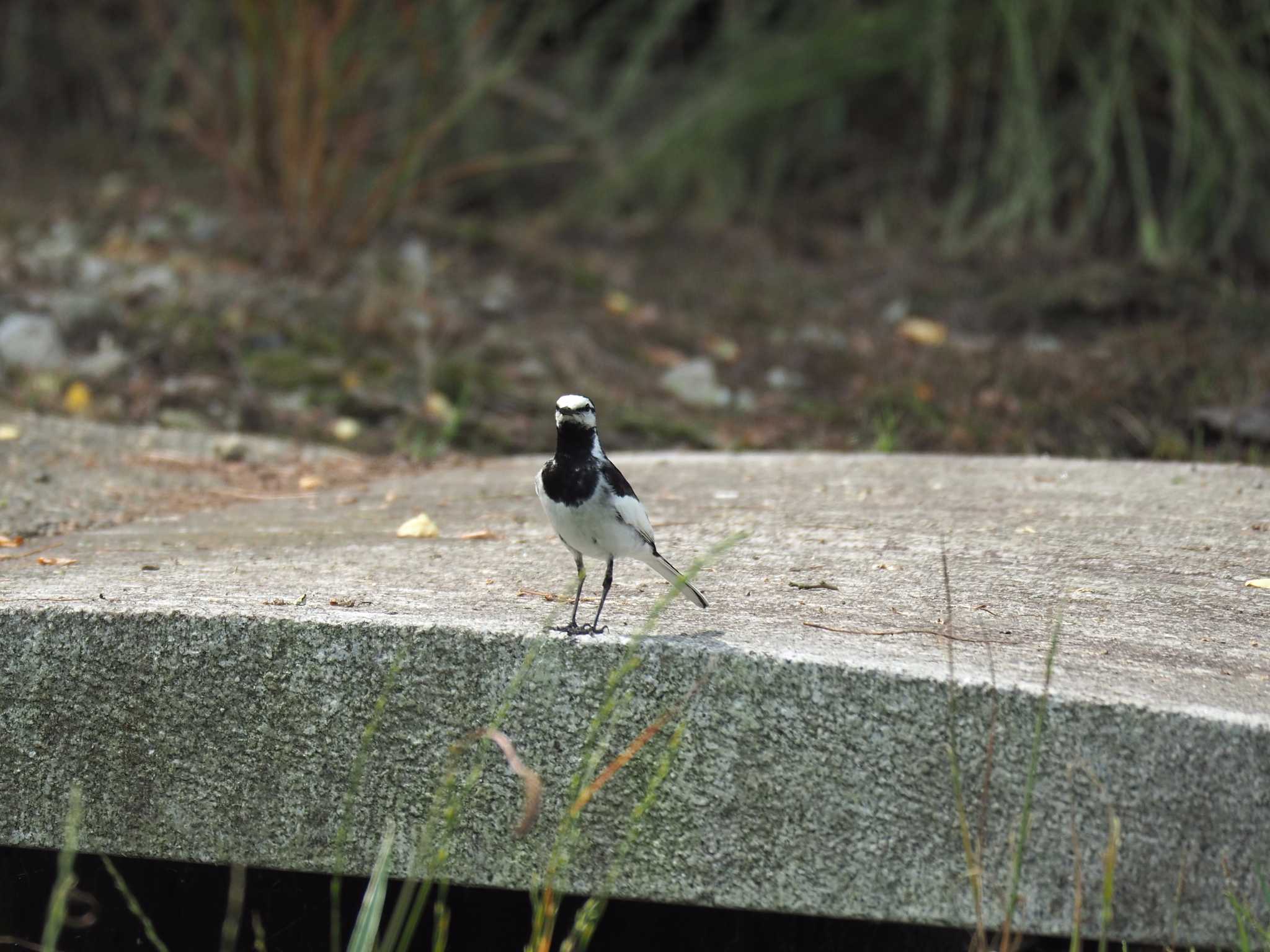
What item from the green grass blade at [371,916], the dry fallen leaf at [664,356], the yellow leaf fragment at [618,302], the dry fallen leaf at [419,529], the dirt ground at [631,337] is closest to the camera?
the green grass blade at [371,916]

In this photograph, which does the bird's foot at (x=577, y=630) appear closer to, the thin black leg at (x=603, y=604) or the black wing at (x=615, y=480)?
the thin black leg at (x=603, y=604)

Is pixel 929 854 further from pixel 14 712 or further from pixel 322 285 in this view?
pixel 322 285

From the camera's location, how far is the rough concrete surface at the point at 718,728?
171cm

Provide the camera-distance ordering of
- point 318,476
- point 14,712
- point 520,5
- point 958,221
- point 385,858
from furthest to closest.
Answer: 1. point 520,5
2. point 958,221
3. point 318,476
4. point 14,712
5. point 385,858

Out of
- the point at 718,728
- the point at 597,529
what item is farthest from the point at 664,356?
the point at 718,728

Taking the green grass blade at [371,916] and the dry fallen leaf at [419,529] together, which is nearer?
the green grass blade at [371,916]

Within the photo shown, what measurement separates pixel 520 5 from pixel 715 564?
5.60 meters

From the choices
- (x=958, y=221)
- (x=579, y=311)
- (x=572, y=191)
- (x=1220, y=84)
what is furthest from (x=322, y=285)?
(x=1220, y=84)

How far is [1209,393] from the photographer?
167 inches

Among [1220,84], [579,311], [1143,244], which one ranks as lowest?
[579,311]

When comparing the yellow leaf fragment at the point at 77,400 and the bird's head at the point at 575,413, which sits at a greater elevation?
the bird's head at the point at 575,413

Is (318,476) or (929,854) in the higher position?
(929,854)

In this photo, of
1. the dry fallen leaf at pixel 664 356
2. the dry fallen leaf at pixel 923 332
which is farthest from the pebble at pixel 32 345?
the dry fallen leaf at pixel 923 332

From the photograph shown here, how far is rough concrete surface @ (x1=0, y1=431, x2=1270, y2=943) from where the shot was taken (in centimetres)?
171
